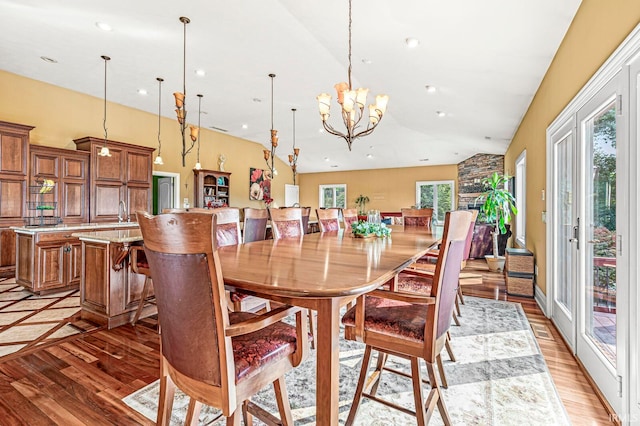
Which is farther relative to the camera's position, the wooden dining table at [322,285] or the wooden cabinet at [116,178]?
the wooden cabinet at [116,178]

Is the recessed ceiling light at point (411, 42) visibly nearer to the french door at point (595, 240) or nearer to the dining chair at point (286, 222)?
the french door at point (595, 240)

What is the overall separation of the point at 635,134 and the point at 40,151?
6786 millimetres

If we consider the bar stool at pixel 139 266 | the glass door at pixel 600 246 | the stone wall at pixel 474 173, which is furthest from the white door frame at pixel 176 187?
the stone wall at pixel 474 173

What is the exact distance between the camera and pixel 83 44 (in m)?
4.07

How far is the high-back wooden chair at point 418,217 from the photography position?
4160 mm

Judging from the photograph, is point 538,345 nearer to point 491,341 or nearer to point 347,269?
point 491,341

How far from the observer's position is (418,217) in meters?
4.23

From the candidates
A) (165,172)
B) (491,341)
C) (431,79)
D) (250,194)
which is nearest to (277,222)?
(491,341)

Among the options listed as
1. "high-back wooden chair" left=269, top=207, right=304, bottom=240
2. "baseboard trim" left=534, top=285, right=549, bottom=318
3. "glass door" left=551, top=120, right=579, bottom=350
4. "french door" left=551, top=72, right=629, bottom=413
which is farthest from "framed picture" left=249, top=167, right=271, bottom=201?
"french door" left=551, top=72, right=629, bottom=413

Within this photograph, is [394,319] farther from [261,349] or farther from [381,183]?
[381,183]

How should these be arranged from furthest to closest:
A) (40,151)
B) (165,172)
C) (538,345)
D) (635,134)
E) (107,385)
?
(165,172) → (40,151) → (538,345) → (107,385) → (635,134)

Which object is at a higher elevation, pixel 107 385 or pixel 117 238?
pixel 117 238

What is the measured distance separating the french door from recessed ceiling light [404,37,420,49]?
156 cm

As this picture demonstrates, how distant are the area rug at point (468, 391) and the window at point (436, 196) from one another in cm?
835
